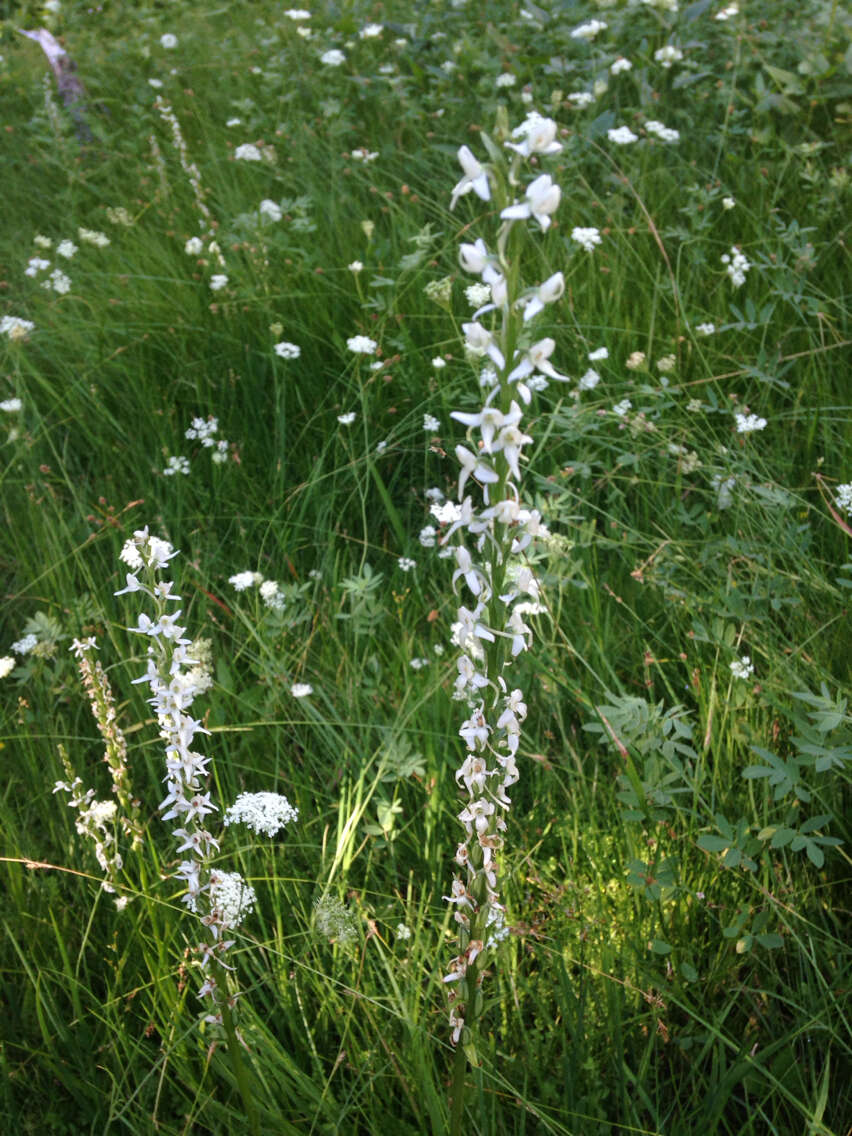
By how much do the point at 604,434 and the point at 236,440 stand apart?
4.01ft

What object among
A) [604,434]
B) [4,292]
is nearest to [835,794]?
[604,434]

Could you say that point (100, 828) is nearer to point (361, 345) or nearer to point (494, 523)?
point (494, 523)

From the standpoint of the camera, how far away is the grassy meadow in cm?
167

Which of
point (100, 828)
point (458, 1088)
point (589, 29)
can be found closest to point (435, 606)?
point (100, 828)

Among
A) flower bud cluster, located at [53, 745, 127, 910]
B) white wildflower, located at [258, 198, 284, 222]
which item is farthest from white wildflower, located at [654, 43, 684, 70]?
flower bud cluster, located at [53, 745, 127, 910]

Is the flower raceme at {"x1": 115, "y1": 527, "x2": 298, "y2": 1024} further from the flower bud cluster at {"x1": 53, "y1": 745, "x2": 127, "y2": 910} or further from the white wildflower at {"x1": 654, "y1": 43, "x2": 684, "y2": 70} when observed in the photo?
the white wildflower at {"x1": 654, "y1": 43, "x2": 684, "y2": 70}

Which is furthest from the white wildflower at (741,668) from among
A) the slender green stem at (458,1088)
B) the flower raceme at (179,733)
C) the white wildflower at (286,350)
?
the white wildflower at (286,350)

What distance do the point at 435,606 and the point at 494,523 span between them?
150cm

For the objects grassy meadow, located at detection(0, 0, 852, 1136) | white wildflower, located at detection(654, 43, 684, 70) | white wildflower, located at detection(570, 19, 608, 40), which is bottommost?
grassy meadow, located at detection(0, 0, 852, 1136)

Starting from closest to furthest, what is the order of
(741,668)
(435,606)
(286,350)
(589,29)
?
(741,668) < (435,606) < (286,350) < (589,29)

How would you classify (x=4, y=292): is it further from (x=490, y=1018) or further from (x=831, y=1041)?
(x=831, y=1041)

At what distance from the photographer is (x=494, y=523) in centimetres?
112

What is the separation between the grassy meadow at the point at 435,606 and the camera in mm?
1673

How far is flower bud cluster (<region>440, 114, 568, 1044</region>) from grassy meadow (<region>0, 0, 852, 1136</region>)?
0.08 feet
